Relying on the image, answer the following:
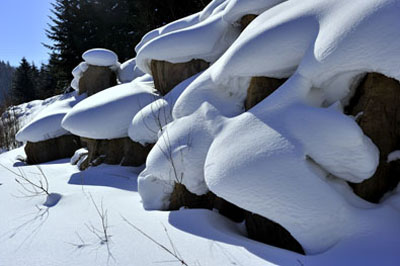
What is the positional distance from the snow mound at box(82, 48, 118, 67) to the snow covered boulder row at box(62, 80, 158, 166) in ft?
8.51

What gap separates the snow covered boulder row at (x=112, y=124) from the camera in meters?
4.25

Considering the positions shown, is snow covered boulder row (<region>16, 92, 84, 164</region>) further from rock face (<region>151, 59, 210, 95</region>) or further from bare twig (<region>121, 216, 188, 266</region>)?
bare twig (<region>121, 216, 188, 266</region>)

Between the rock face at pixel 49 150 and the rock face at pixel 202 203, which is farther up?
the rock face at pixel 49 150

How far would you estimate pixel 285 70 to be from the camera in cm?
217

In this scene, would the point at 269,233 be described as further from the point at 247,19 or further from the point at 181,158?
the point at 247,19

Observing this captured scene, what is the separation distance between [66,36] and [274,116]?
15.6 meters

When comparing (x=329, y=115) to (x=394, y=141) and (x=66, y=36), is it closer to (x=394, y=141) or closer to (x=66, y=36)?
(x=394, y=141)

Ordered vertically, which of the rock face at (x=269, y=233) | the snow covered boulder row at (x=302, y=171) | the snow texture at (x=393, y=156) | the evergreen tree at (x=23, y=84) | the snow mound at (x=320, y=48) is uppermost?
the evergreen tree at (x=23, y=84)

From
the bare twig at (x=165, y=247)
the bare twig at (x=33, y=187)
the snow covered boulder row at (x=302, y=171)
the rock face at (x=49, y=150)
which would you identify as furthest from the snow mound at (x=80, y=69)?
the snow covered boulder row at (x=302, y=171)

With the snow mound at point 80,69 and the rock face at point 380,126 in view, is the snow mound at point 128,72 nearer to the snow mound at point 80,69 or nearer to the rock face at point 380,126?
the snow mound at point 80,69

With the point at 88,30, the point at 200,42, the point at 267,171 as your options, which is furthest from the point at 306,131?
the point at 88,30

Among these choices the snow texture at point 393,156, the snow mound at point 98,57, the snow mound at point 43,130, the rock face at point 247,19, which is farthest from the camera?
the snow mound at point 98,57

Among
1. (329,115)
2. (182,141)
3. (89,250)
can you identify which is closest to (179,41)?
(182,141)

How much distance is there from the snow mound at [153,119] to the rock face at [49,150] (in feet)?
9.44
